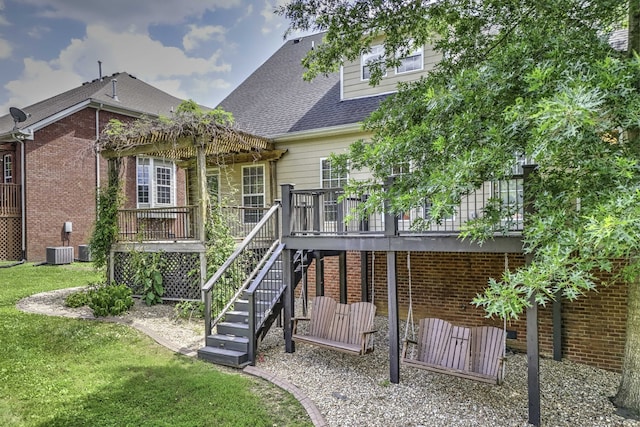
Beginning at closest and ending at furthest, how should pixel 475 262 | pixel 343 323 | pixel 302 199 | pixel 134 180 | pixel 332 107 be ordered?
1. pixel 343 323
2. pixel 475 262
3. pixel 302 199
4. pixel 332 107
5. pixel 134 180

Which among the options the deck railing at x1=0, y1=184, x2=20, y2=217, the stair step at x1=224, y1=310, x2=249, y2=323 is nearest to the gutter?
the stair step at x1=224, y1=310, x2=249, y2=323

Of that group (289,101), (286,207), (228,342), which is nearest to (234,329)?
(228,342)

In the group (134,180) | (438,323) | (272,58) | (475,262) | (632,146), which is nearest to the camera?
(632,146)

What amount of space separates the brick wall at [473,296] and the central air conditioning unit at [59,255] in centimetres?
1073

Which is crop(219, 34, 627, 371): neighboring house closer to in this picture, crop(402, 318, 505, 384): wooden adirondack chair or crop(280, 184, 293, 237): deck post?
crop(280, 184, 293, 237): deck post

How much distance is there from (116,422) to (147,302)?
220 inches

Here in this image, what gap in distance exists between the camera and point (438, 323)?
→ 5715mm

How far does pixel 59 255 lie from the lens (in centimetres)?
1546

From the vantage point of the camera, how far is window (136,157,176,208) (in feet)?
57.9

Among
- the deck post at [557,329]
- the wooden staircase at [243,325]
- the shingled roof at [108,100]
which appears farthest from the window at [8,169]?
the deck post at [557,329]

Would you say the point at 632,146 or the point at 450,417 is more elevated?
the point at 632,146

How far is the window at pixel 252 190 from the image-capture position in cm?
1207

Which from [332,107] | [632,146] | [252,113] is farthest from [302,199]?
[632,146]

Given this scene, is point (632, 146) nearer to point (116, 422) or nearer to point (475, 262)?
point (475, 262)
